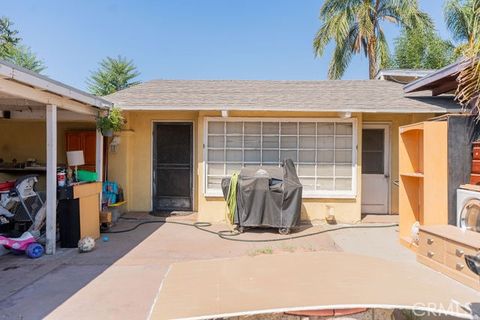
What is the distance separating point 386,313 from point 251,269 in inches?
34.6

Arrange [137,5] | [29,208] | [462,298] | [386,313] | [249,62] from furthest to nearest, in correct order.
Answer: [249,62] → [137,5] → [29,208] → [386,313] → [462,298]

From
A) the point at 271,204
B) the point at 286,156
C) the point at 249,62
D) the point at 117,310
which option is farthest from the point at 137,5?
the point at 117,310

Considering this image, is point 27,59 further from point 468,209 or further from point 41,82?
point 468,209

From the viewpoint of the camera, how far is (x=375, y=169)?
28.9ft

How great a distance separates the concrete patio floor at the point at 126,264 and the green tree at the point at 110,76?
2142 cm

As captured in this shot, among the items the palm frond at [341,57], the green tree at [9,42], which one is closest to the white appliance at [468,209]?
the palm frond at [341,57]

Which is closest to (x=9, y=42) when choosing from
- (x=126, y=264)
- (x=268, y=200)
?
(x=268, y=200)

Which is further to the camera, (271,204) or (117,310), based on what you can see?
(271,204)

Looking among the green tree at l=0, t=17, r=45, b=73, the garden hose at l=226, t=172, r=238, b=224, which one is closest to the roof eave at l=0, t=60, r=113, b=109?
the garden hose at l=226, t=172, r=238, b=224

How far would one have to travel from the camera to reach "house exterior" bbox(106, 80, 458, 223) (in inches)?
→ 313

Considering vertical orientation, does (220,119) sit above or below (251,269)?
above

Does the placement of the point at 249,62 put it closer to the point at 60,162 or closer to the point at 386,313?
the point at 60,162

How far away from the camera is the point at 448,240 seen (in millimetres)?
4113

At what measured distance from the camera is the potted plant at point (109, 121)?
7.19 metres
